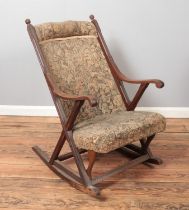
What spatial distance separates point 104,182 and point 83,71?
2.70ft

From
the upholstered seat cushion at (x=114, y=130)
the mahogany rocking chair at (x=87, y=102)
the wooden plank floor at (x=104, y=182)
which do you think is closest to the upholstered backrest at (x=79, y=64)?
the mahogany rocking chair at (x=87, y=102)

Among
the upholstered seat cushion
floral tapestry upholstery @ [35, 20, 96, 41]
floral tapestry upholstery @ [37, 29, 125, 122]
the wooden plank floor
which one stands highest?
floral tapestry upholstery @ [35, 20, 96, 41]

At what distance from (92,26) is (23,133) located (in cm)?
115

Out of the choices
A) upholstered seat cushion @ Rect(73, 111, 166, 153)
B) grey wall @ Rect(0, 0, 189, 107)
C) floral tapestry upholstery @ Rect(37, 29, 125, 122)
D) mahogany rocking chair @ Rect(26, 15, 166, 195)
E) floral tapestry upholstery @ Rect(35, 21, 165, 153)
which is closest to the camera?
upholstered seat cushion @ Rect(73, 111, 166, 153)

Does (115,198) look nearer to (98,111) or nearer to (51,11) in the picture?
(98,111)

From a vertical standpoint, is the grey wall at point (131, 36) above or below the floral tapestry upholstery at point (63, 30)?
below

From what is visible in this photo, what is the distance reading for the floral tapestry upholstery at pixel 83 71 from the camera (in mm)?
2354

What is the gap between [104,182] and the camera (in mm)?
2158

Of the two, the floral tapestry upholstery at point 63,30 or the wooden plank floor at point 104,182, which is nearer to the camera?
the wooden plank floor at point 104,182

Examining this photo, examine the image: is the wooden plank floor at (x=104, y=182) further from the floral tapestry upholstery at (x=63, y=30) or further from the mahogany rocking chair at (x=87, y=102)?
the floral tapestry upholstery at (x=63, y=30)

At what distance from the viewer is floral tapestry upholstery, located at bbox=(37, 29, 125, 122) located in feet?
7.72

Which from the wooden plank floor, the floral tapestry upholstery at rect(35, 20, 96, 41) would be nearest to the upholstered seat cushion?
the wooden plank floor

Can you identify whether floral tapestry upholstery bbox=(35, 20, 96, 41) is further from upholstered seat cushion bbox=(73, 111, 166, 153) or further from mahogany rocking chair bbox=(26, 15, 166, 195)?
upholstered seat cushion bbox=(73, 111, 166, 153)

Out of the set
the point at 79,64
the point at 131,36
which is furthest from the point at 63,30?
the point at 131,36
